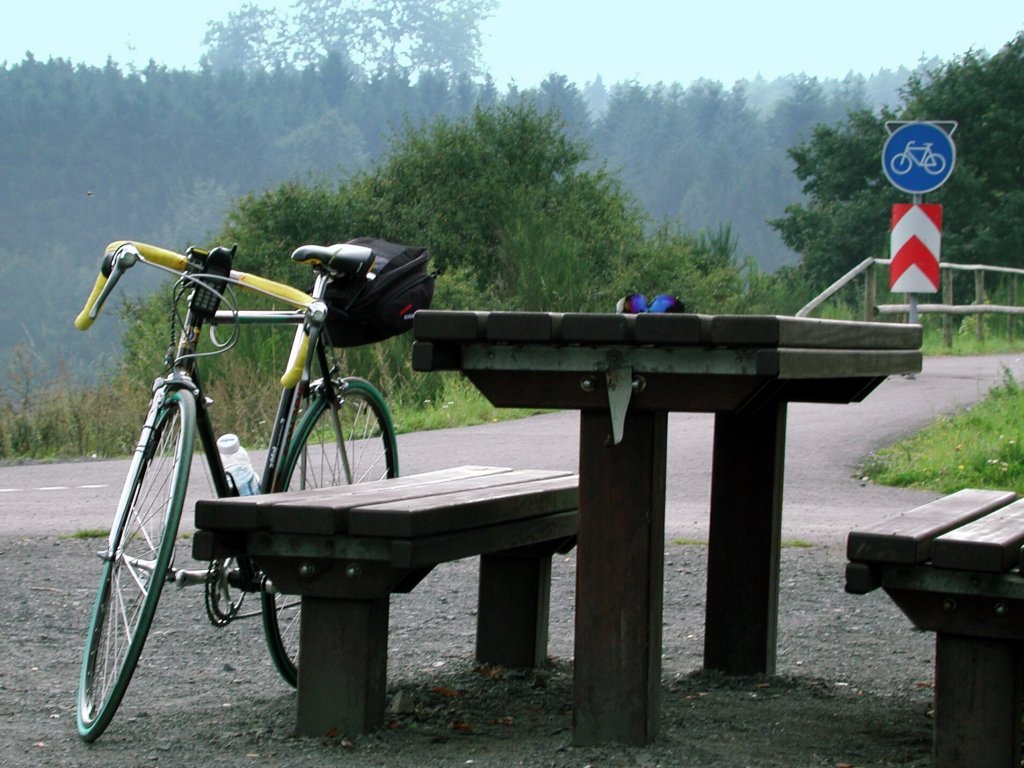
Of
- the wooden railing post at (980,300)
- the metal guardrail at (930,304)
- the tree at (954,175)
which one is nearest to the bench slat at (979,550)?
the metal guardrail at (930,304)

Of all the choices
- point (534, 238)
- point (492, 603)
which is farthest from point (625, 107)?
point (492, 603)

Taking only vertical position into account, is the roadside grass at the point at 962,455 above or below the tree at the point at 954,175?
below

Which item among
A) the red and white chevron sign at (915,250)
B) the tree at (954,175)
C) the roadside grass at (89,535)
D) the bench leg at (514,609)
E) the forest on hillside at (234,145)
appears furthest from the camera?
the forest on hillside at (234,145)

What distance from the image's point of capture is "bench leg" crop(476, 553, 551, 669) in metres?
4.48

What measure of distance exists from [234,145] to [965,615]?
10956 centimetres

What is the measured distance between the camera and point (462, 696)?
13.8ft

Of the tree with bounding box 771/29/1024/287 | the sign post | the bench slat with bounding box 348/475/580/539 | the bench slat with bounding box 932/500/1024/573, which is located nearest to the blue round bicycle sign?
the sign post

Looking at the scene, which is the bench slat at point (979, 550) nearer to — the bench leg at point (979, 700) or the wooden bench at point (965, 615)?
the wooden bench at point (965, 615)

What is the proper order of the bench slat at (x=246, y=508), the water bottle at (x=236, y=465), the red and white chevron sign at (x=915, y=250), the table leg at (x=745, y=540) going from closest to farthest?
the bench slat at (x=246, y=508) → the water bottle at (x=236, y=465) → the table leg at (x=745, y=540) → the red and white chevron sign at (x=915, y=250)

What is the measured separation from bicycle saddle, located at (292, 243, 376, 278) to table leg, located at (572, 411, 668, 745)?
110 cm

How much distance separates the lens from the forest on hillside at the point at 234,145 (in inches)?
4065

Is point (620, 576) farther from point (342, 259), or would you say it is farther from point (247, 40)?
point (247, 40)

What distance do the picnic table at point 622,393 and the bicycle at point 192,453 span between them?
0.86 metres

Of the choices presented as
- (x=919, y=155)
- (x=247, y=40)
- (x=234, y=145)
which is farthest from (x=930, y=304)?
(x=247, y=40)
